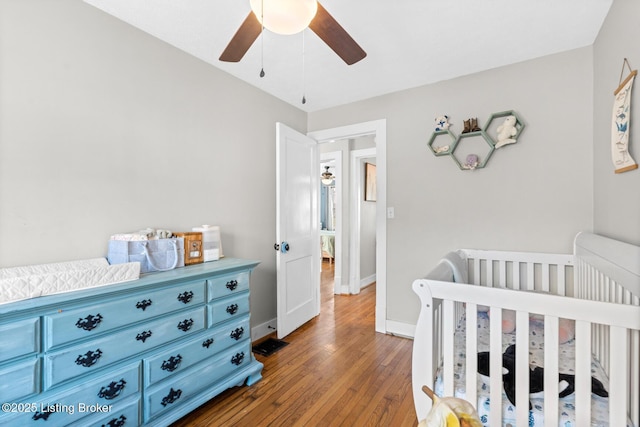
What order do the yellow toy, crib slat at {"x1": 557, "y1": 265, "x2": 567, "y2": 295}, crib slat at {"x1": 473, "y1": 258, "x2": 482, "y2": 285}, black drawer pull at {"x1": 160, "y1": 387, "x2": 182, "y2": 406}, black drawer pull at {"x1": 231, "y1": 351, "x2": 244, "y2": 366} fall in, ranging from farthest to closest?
crib slat at {"x1": 473, "y1": 258, "x2": 482, "y2": 285}
crib slat at {"x1": 557, "y1": 265, "x2": 567, "y2": 295}
black drawer pull at {"x1": 231, "y1": 351, "x2": 244, "y2": 366}
black drawer pull at {"x1": 160, "y1": 387, "x2": 182, "y2": 406}
the yellow toy

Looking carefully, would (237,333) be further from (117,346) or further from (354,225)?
(354,225)

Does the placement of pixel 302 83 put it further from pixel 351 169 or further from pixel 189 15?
pixel 351 169

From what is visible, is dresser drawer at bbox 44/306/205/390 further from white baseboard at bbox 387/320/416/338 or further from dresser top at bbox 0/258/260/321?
white baseboard at bbox 387/320/416/338

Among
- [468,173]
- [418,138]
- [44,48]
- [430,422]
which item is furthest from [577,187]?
[44,48]

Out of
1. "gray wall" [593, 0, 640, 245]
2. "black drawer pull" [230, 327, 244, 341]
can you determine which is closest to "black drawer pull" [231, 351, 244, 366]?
"black drawer pull" [230, 327, 244, 341]

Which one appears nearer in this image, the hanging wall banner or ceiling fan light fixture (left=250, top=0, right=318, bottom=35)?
ceiling fan light fixture (left=250, top=0, right=318, bottom=35)

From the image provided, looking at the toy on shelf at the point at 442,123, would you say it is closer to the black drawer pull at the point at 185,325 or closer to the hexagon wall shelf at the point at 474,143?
the hexagon wall shelf at the point at 474,143

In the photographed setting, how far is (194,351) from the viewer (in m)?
1.67

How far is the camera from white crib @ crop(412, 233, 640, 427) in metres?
Answer: 0.99

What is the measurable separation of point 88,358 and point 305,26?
1718 mm

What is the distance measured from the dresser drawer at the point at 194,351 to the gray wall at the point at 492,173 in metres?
1.54

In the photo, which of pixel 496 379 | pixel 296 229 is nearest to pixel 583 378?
pixel 496 379

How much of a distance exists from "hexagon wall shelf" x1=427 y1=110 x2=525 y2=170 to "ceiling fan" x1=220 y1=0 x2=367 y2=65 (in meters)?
1.33

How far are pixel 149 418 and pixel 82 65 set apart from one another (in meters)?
1.94
